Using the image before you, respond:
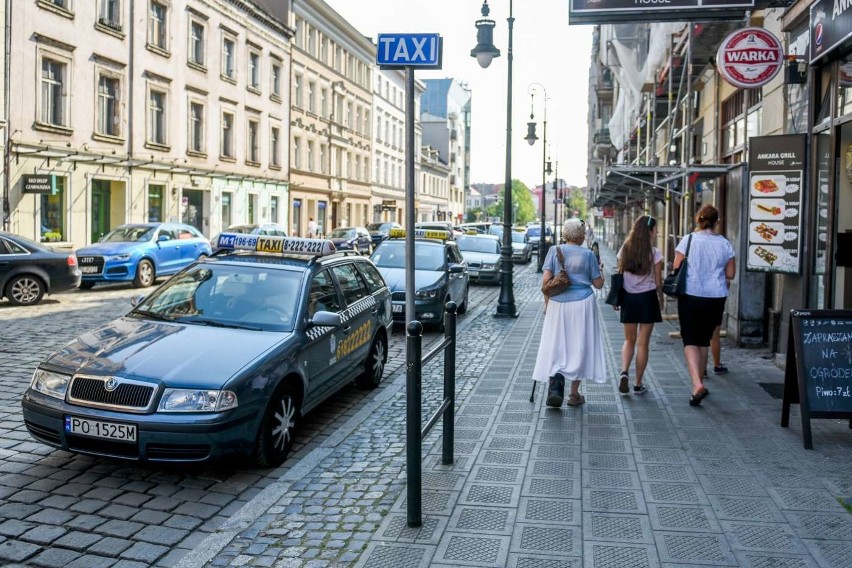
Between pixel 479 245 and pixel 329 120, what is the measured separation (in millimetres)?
31158

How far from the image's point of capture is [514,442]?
6523 millimetres

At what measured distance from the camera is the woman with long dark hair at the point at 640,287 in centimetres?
814

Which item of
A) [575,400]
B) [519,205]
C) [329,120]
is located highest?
[329,120]

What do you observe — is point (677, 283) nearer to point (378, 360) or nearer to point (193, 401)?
point (378, 360)

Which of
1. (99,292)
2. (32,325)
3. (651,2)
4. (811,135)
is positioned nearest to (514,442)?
(651,2)

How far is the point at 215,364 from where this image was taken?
18.8 feet

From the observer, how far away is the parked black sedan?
50.7 feet

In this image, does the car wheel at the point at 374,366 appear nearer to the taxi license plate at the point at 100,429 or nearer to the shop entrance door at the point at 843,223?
the taxi license plate at the point at 100,429

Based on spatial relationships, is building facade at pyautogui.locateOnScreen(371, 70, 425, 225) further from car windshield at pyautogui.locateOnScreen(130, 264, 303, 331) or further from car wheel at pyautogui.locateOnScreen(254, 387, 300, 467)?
car wheel at pyautogui.locateOnScreen(254, 387, 300, 467)

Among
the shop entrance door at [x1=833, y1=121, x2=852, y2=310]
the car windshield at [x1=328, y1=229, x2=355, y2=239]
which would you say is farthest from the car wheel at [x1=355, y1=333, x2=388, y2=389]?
the car windshield at [x1=328, y1=229, x2=355, y2=239]

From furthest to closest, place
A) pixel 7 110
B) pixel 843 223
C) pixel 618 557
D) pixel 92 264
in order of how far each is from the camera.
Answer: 1. pixel 7 110
2. pixel 92 264
3. pixel 843 223
4. pixel 618 557

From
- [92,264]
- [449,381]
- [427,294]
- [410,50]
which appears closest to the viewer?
[449,381]

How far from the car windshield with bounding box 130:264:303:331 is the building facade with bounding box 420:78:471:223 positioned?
86.8m

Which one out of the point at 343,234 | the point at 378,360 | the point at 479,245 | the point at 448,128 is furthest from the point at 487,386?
the point at 448,128
